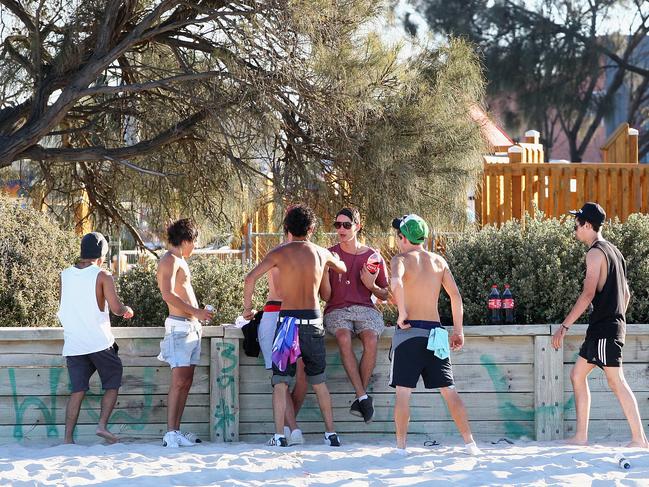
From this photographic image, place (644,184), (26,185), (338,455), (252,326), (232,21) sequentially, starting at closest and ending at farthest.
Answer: (338,455) < (252,326) < (232,21) < (26,185) < (644,184)

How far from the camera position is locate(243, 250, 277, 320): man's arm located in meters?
6.66

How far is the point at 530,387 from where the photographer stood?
7.14 metres

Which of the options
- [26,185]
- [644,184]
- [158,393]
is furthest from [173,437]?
[644,184]

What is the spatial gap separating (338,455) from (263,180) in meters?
2.93

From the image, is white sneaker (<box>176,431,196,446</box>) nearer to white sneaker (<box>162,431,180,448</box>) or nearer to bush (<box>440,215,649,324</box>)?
white sneaker (<box>162,431,180,448</box>)

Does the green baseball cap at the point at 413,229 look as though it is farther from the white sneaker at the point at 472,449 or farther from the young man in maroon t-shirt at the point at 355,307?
the white sneaker at the point at 472,449

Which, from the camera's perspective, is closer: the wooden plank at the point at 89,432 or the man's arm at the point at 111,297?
the man's arm at the point at 111,297

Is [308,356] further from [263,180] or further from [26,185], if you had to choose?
[26,185]

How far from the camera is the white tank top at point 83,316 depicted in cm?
675

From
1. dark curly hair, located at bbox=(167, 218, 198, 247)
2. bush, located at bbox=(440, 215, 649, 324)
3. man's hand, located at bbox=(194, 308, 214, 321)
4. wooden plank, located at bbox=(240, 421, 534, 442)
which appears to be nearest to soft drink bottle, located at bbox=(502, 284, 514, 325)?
bush, located at bbox=(440, 215, 649, 324)

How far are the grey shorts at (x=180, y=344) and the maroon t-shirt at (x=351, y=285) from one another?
0.91 metres

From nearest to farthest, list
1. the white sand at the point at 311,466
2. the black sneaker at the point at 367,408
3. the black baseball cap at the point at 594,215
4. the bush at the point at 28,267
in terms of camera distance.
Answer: the white sand at the point at 311,466
the black baseball cap at the point at 594,215
the black sneaker at the point at 367,408
the bush at the point at 28,267

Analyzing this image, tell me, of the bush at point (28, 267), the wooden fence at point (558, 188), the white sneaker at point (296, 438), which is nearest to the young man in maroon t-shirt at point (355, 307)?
the white sneaker at point (296, 438)

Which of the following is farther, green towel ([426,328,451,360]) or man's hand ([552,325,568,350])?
man's hand ([552,325,568,350])
